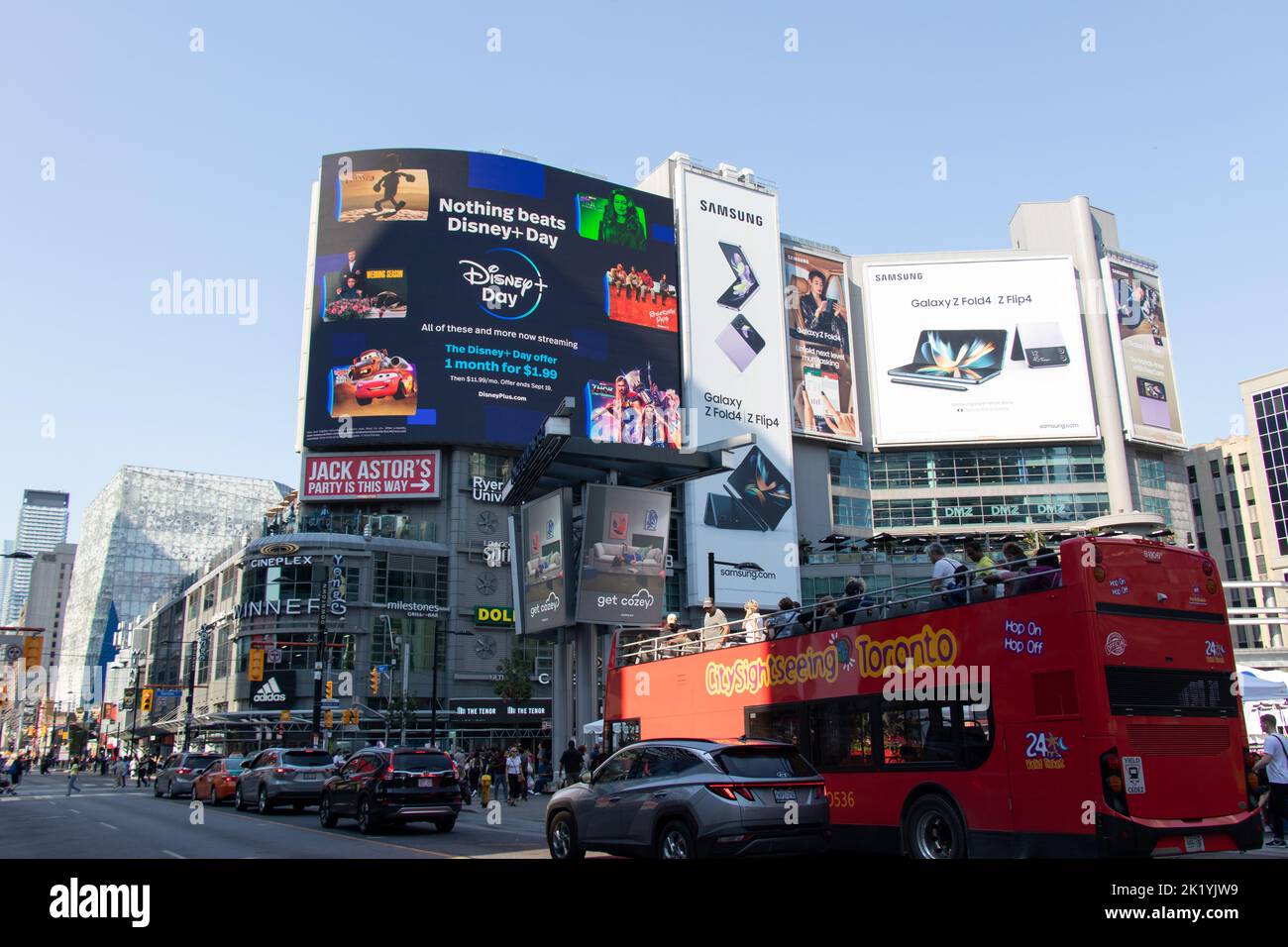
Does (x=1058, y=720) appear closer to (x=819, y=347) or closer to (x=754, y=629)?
(x=754, y=629)

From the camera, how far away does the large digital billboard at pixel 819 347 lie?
302ft

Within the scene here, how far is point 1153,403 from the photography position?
9750cm

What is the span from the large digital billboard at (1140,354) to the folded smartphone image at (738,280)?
35.7 metres

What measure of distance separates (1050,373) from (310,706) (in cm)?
6975

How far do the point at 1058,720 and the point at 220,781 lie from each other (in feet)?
93.3

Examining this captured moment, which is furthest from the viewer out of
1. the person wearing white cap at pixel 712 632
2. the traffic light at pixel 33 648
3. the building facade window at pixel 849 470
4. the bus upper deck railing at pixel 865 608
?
the building facade window at pixel 849 470

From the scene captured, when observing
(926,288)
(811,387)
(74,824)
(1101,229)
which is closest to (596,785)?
(74,824)

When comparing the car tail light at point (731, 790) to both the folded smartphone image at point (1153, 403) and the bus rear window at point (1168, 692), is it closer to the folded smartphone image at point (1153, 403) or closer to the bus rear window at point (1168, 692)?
the bus rear window at point (1168, 692)

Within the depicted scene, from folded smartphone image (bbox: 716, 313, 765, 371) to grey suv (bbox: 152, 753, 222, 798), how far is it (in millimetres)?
57272

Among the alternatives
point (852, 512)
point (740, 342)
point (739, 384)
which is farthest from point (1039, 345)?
point (739, 384)

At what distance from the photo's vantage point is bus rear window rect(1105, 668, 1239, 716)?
12125 millimetres

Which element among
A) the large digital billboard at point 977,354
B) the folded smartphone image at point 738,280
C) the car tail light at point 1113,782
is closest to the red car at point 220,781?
the car tail light at point 1113,782

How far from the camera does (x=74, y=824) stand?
2442 centimetres
